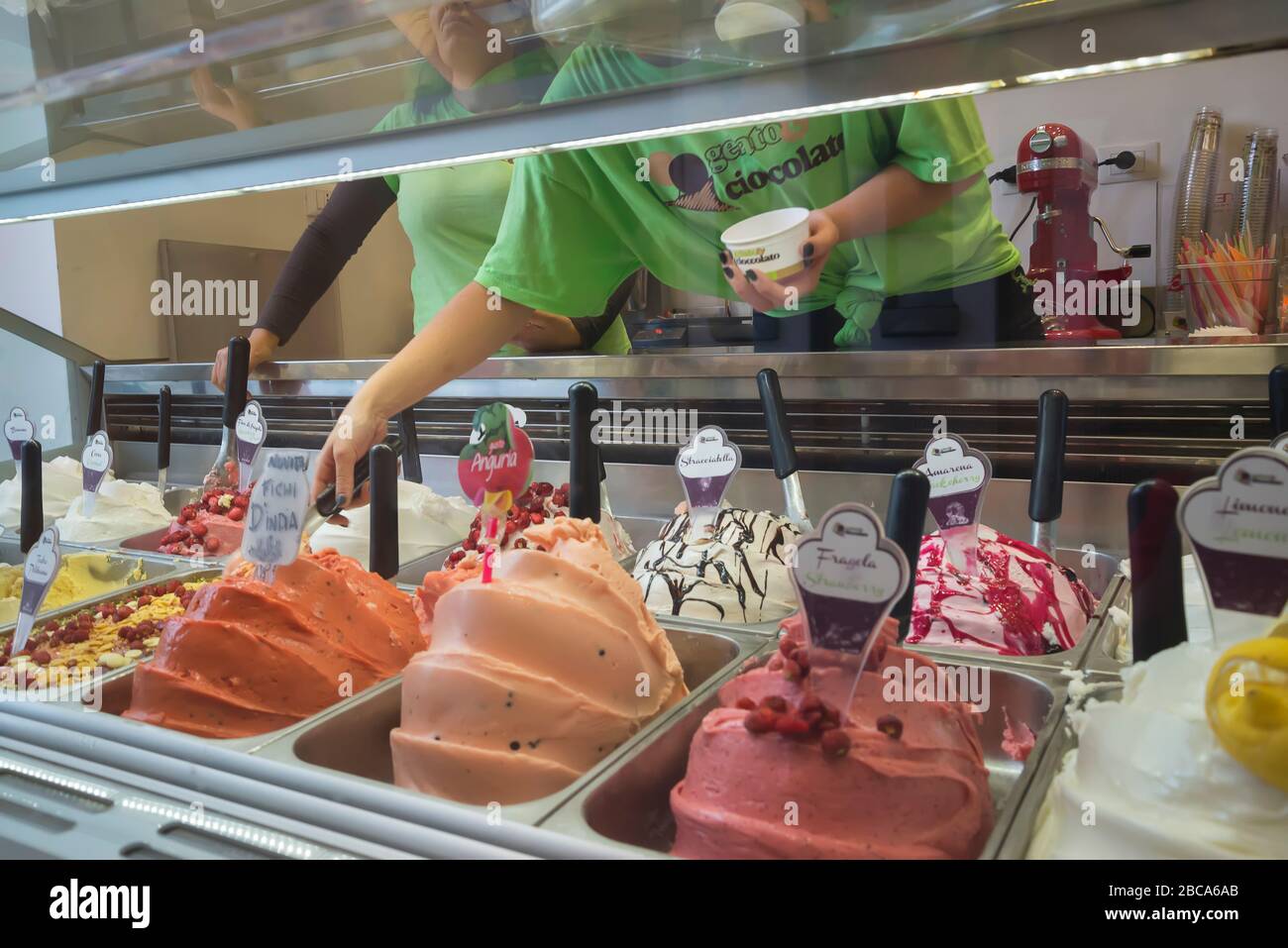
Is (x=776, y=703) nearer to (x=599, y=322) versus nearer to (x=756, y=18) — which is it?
(x=756, y=18)

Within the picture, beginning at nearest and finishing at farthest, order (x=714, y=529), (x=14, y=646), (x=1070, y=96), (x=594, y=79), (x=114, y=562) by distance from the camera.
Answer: (x=594, y=79), (x=14, y=646), (x=714, y=529), (x=114, y=562), (x=1070, y=96)

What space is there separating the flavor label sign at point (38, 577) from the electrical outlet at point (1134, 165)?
16.4 feet

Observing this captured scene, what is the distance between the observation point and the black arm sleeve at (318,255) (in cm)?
288

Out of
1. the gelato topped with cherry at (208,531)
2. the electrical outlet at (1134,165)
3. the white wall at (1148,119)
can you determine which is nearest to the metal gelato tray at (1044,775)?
the gelato topped with cherry at (208,531)

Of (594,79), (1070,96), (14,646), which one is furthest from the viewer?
(1070,96)

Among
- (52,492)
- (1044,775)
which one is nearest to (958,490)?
(1044,775)

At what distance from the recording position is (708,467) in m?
1.56

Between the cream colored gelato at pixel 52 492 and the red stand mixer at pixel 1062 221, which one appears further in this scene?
the red stand mixer at pixel 1062 221

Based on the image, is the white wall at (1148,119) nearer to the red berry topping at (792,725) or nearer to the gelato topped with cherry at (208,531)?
the gelato topped with cherry at (208,531)

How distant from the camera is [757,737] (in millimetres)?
912

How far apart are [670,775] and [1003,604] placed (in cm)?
53
